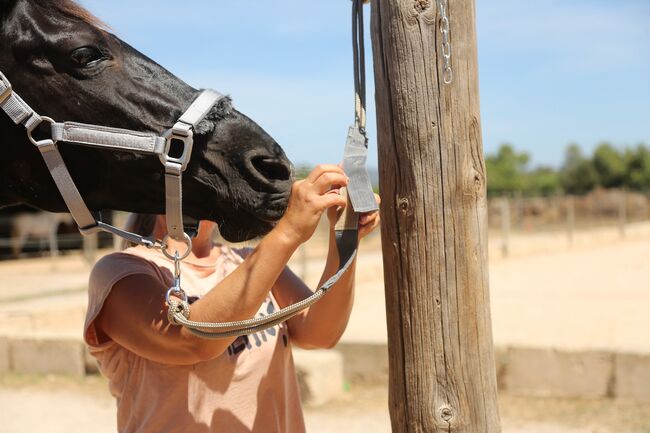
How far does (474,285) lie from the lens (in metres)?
1.91

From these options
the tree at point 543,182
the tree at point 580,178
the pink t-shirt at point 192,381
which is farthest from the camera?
the tree at point 543,182

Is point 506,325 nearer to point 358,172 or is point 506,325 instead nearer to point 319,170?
point 358,172

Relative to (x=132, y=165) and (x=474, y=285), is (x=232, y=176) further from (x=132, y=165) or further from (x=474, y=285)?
(x=474, y=285)

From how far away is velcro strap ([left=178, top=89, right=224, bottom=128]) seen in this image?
1.88m

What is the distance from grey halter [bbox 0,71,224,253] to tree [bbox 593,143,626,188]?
52.0m

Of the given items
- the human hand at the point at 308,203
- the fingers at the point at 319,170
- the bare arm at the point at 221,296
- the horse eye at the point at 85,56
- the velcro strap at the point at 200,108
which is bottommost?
the bare arm at the point at 221,296

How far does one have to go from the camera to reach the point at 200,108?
1.90 m

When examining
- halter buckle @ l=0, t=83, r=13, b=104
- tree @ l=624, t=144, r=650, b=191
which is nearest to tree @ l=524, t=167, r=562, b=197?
tree @ l=624, t=144, r=650, b=191

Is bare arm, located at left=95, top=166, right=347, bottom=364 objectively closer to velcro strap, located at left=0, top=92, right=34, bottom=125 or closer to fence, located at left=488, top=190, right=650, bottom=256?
velcro strap, located at left=0, top=92, right=34, bottom=125

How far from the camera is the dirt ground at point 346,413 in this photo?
514 cm

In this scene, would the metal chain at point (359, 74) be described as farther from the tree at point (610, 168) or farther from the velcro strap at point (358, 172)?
the tree at point (610, 168)

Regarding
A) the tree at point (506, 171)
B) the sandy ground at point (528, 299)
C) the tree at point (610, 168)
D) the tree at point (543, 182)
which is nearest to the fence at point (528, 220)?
the sandy ground at point (528, 299)

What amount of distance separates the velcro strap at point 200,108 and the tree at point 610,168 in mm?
51882

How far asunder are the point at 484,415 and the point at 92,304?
112 cm
